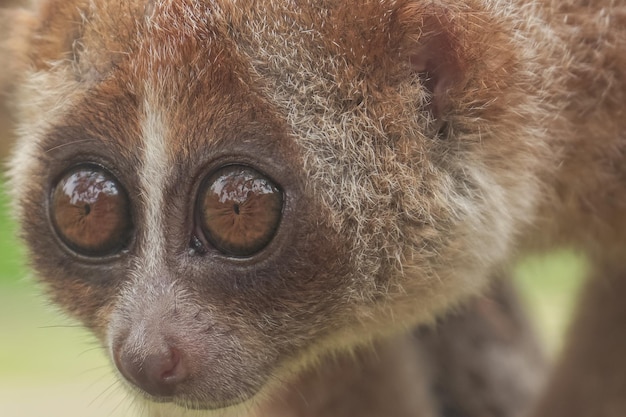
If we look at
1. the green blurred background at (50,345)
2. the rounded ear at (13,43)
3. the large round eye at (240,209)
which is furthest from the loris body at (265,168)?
the green blurred background at (50,345)

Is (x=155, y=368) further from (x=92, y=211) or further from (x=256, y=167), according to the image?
(x=256, y=167)

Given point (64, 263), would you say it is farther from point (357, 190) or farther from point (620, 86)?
point (620, 86)

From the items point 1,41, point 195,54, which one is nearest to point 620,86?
point 195,54

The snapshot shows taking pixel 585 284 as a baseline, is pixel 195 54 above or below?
above

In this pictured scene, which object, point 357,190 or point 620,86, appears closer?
point 357,190

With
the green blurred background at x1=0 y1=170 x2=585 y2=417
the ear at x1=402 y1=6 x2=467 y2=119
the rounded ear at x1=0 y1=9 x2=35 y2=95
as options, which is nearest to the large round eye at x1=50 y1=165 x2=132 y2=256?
the green blurred background at x1=0 y1=170 x2=585 y2=417

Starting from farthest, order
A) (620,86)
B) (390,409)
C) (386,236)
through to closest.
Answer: (390,409)
(620,86)
(386,236)

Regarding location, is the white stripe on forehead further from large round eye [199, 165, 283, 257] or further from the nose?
the nose
